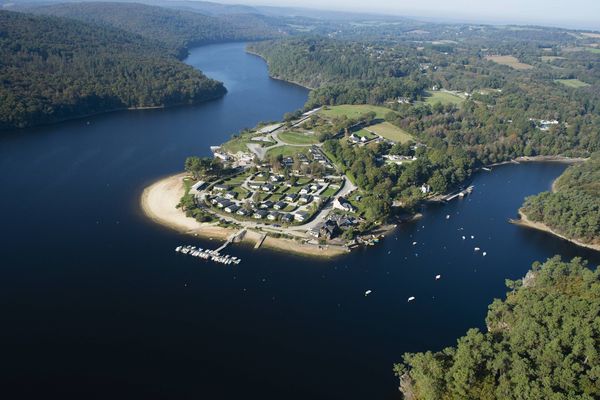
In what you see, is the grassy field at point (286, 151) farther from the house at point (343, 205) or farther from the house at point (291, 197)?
the house at point (343, 205)

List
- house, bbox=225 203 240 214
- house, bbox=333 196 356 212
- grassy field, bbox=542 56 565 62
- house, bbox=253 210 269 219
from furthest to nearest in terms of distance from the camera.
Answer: grassy field, bbox=542 56 565 62 < house, bbox=333 196 356 212 < house, bbox=225 203 240 214 < house, bbox=253 210 269 219

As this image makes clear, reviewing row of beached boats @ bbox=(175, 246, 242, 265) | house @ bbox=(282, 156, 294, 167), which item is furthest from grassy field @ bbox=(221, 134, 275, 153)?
row of beached boats @ bbox=(175, 246, 242, 265)

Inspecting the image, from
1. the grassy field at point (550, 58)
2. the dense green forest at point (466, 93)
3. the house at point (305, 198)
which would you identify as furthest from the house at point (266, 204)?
the grassy field at point (550, 58)

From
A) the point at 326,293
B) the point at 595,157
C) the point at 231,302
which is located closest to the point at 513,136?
the point at 595,157

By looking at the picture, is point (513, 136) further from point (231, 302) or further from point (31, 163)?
point (31, 163)

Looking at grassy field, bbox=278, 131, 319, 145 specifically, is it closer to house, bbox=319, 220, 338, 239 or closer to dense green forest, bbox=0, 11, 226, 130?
house, bbox=319, 220, 338, 239

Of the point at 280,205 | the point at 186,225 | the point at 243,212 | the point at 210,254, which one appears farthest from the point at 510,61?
the point at 210,254
